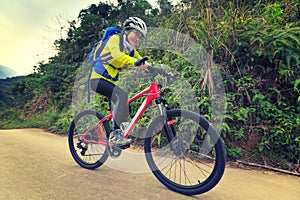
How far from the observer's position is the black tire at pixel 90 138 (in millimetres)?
2725

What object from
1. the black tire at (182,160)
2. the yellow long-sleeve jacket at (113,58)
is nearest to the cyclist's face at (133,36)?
the yellow long-sleeve jacket at (113,58)

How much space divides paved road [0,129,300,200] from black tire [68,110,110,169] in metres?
0.10

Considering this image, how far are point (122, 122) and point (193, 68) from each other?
1973 millimetres

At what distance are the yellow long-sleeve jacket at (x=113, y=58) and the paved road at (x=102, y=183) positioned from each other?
3.57 feet

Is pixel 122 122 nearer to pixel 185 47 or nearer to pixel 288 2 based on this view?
pixel 185 47

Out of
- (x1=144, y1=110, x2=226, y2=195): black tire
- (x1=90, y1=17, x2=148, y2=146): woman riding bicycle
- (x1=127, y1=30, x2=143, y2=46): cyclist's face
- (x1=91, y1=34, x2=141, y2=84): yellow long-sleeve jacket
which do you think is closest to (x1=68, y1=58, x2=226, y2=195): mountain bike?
(x1=144, y1=110, x2=226, y2=195): black tire

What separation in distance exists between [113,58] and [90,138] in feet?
3.75

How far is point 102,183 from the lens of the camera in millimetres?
2287

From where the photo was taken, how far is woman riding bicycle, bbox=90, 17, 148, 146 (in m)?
2.33

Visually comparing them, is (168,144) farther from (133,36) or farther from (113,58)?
(133,36)

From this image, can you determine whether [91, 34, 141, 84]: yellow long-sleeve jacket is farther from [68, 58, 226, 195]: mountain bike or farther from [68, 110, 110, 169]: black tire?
[68, 110, 110, 169]: black tire

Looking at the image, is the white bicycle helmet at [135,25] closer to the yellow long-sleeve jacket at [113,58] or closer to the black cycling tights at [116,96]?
the yellow long-sleeve jacket at [113,58]

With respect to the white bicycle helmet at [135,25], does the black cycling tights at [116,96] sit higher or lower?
lower

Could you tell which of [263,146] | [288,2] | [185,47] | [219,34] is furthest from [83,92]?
[288,2]
